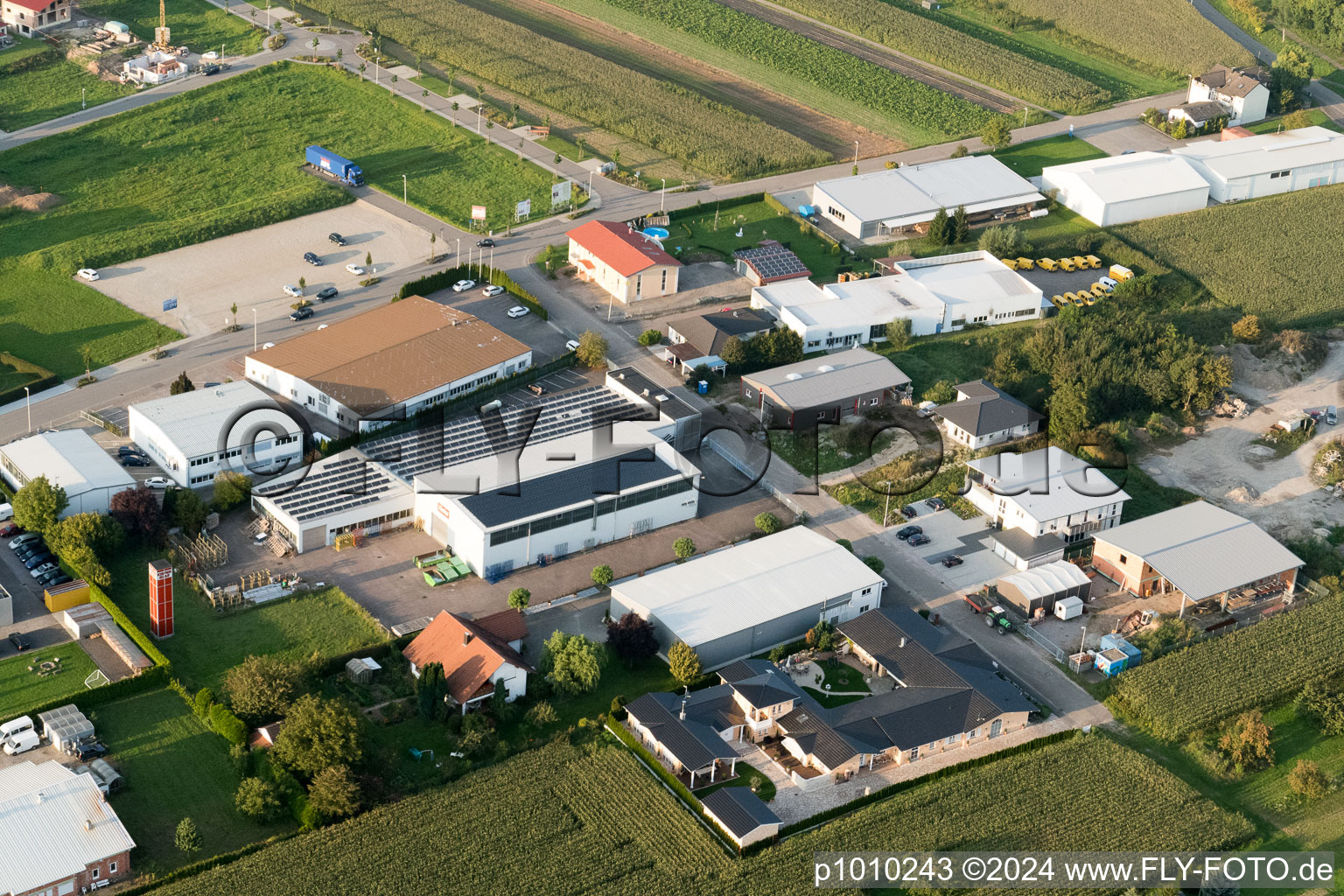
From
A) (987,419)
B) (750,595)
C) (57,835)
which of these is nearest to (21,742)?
(57,835)

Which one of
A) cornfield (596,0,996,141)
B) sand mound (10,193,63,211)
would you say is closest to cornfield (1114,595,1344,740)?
cornfield (596,0,996,141)

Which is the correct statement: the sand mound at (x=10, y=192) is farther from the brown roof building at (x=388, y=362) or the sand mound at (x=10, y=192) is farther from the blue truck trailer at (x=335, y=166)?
the brown roof building at (x=388, y=362)

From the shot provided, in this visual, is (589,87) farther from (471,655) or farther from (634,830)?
(634,830)

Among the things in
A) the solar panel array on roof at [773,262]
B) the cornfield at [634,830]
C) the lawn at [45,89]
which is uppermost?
the lawn at [45,89]

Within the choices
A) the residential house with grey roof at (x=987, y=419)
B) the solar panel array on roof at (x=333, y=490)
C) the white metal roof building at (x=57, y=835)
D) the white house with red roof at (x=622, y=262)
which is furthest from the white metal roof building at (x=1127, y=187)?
the white metal roof building at (x=57, y=835)

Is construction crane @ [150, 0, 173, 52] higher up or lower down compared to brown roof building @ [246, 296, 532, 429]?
higher up

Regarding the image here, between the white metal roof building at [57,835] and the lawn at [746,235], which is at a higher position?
the lawn at [746,235]

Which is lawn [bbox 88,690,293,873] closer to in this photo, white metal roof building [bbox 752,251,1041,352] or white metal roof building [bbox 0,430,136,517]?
white metal roof building [bbox 0,430,136,517]

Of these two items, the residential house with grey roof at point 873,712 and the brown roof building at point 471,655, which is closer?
the residential house with grey roof at point 873,712
